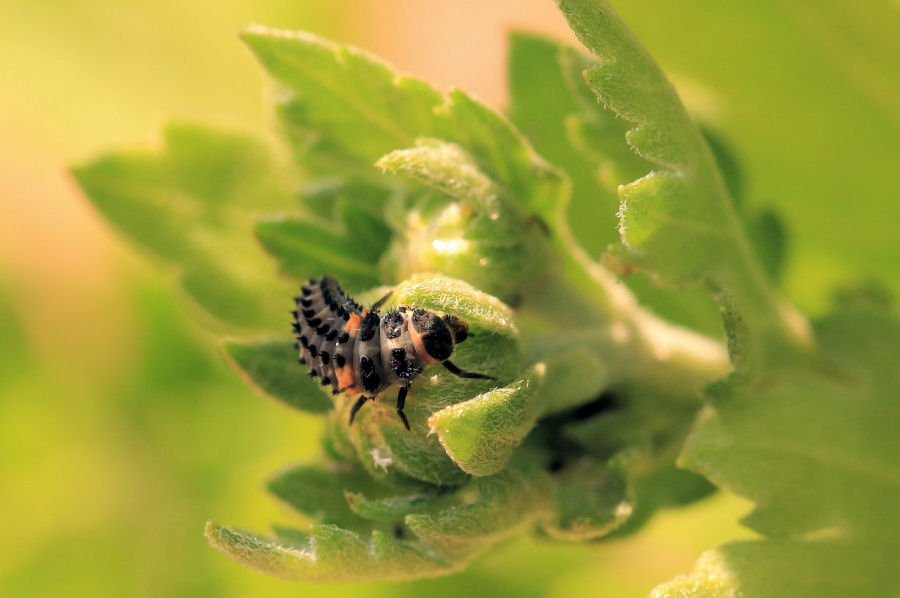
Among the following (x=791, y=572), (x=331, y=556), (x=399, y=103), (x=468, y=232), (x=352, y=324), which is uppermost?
(x=399, y=103)

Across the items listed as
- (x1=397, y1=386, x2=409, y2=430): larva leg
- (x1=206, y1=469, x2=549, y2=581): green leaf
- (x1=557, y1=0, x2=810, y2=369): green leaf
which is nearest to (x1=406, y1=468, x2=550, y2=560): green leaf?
(x1=206, y1=469, x2=549, y2=581): green leaf

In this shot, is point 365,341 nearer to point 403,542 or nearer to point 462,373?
point 462,373

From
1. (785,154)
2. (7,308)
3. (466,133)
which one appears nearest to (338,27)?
(7,308)

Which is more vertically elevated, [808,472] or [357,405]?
[357,405]

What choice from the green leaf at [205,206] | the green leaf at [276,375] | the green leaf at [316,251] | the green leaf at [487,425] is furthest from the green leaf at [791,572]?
the green leaf at [205,206]

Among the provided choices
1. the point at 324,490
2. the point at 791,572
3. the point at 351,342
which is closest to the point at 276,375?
the point at 351,342

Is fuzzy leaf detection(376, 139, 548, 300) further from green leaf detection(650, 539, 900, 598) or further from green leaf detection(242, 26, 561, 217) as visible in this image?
green leaf detection(650, 539, 900, 598)
